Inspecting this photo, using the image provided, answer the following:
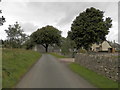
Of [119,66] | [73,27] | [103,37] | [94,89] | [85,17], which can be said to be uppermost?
[85,17]

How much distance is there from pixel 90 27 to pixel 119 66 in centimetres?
3239

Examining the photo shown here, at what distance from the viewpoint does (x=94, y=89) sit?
9.01 meters

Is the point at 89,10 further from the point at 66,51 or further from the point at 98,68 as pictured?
the point at 98,68

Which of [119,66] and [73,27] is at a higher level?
[73,27]

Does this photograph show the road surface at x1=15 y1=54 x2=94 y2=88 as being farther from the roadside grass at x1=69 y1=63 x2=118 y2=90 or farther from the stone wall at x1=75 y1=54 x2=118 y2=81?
the stone wall at x1=75 y1=54 x2=118 y2=81

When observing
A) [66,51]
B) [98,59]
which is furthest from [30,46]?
[98,59]

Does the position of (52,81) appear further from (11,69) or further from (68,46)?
(68,46)

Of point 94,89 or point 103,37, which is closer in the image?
point 94,89

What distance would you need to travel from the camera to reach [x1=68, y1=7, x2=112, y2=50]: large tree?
139ft

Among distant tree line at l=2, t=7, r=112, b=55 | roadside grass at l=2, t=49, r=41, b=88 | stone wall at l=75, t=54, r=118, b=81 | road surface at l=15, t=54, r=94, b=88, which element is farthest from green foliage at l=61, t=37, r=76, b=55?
road surface at l=15, t=54, r=94, b=88

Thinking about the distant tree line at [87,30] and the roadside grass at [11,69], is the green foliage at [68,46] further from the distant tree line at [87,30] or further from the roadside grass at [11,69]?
the roadside grass at [11,69]

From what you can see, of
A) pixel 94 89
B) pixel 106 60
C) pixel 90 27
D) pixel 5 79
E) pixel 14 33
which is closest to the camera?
pixel 94 89

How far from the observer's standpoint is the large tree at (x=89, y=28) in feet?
139

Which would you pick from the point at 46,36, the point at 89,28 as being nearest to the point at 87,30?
the point at 89,28
